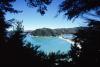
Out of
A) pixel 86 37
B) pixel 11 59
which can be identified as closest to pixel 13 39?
pixel 11 59

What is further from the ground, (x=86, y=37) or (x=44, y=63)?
(x=86, y=37)

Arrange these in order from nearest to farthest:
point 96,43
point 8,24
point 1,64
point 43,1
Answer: point 1,64 < point 96,43 < point 43,1 < point 8,24

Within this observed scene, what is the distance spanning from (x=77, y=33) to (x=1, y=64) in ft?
7.70

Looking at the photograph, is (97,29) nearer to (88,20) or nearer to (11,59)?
(88,20)

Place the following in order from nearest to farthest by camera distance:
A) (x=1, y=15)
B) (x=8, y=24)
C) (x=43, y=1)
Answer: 1. (x=43, y=1)
2. (x=1, y=15)
3. (x=8, y=24)

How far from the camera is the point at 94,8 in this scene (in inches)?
232

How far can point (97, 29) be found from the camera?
230 inches

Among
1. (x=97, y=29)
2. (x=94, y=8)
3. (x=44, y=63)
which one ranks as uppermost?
(x=94, y=8)

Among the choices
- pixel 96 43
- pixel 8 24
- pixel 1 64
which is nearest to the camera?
pixel 1 64

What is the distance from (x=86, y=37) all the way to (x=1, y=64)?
2.36 metres

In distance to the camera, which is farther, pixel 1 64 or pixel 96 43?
pixel 96 43

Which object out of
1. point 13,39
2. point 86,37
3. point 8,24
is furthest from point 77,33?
point 8,24

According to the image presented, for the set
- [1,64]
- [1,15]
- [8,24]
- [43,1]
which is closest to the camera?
[1,64]

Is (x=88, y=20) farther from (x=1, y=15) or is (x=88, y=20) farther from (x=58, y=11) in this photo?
(x=1, y=15)
